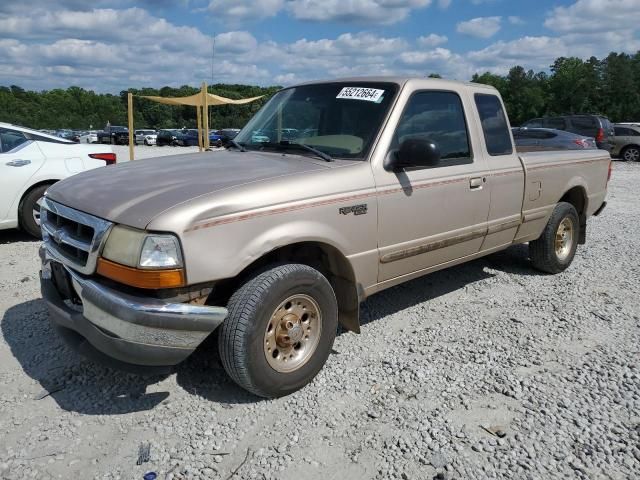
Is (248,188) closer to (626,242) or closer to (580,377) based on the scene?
(580,377)

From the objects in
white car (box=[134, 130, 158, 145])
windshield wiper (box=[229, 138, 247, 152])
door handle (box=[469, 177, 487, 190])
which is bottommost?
white car (box=[134, 130, 158, 145])

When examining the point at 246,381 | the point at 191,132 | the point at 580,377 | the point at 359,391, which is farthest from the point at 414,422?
the point at 191,132

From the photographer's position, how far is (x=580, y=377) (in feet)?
11.5

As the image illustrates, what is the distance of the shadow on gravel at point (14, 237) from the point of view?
22.8 feet

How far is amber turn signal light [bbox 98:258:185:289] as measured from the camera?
2.66 metres

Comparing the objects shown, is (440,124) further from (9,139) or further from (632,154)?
(632,154)

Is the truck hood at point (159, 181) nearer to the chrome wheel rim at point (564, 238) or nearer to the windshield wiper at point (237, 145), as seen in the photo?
the windshield wiper at point (237, 145)

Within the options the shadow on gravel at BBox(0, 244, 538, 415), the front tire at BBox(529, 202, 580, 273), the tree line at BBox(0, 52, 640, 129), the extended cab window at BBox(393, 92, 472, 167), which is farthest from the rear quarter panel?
the tree line at BBox(0, 52, 640, 129)

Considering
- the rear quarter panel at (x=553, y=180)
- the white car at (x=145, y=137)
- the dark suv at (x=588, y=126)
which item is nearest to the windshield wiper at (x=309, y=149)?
the rear quarter panel at (x=553, y=180)

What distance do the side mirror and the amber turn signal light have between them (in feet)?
5.30

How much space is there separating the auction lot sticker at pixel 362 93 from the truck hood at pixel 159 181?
65 centimetres

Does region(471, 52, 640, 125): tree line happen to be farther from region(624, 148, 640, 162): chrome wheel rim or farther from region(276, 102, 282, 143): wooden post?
region(276, 102, 282, 143): wooden post

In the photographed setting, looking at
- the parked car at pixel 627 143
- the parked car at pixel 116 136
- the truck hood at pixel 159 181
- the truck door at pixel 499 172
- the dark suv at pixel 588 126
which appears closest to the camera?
the truck hood at pixel 159 181

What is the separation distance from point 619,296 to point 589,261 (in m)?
1.31
